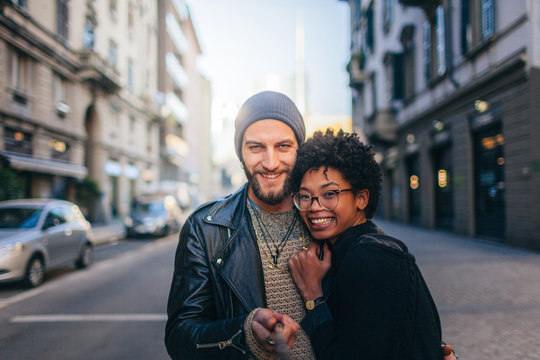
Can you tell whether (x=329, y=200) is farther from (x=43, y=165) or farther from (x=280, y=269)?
(x=43, y=165)

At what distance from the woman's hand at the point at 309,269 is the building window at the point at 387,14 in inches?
843

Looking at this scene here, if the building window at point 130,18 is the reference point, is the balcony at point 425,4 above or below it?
below

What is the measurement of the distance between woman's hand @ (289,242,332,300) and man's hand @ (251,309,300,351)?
25 cm

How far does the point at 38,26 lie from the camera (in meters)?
14.6

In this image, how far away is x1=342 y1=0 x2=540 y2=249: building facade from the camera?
9.50m

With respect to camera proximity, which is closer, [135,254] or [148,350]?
[148,350]

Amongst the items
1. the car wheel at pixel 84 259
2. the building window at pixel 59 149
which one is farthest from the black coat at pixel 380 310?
the building window at pixel 59 149

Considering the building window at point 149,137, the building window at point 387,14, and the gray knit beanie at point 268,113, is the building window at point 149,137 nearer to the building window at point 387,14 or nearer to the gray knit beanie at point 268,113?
the building window at point 387,14

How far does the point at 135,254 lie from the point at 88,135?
13.8 meters

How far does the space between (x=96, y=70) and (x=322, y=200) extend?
20.6 m

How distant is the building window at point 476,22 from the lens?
11.0m

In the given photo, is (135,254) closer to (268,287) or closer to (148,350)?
(148,350)

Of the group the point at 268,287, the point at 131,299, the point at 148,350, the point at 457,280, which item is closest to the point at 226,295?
the point at 268,287

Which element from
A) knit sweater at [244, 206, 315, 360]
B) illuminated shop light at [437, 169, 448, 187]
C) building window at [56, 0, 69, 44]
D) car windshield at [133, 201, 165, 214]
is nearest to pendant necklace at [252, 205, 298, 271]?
knit sweater at [244, 206, 315, 360]
